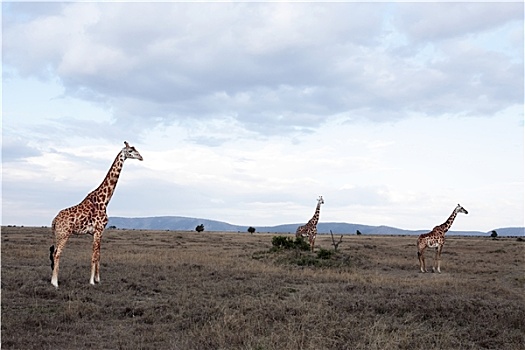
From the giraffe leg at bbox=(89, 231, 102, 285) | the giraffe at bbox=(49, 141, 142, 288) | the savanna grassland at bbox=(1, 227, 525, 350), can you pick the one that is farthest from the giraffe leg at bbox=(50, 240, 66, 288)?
the giraffe leg at bbox=(89, 231, 102, 285)

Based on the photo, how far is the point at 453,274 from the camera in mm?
26906

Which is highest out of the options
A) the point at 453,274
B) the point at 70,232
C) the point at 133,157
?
the point at 133,157

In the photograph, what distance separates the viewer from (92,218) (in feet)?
59.8

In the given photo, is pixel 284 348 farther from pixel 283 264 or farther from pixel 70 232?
pixel 283 264

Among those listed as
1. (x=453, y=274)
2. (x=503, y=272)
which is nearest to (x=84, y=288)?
(x=453, y=274)

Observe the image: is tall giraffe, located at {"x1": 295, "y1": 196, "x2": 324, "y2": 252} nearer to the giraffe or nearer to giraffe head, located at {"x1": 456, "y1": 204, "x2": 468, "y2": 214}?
giraffe head, located at {"x1": 456, "y1": 204, "x2": 468, "y2": 214}

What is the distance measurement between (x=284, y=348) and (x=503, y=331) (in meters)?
5.54

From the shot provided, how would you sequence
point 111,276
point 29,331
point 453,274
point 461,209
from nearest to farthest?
point 29,331 → point 111,276 → point 453,274 → point 461,209

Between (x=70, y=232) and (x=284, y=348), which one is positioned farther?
(x=70, y=232)

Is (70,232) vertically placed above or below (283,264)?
above

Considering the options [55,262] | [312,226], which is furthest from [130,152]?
[312,226]

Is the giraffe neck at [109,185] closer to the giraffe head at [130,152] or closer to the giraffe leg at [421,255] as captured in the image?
the giraffe head at [130,152]

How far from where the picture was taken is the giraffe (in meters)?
17.3

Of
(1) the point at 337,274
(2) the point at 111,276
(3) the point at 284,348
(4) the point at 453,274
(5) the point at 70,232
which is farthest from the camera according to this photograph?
(4) the point at 453,274
